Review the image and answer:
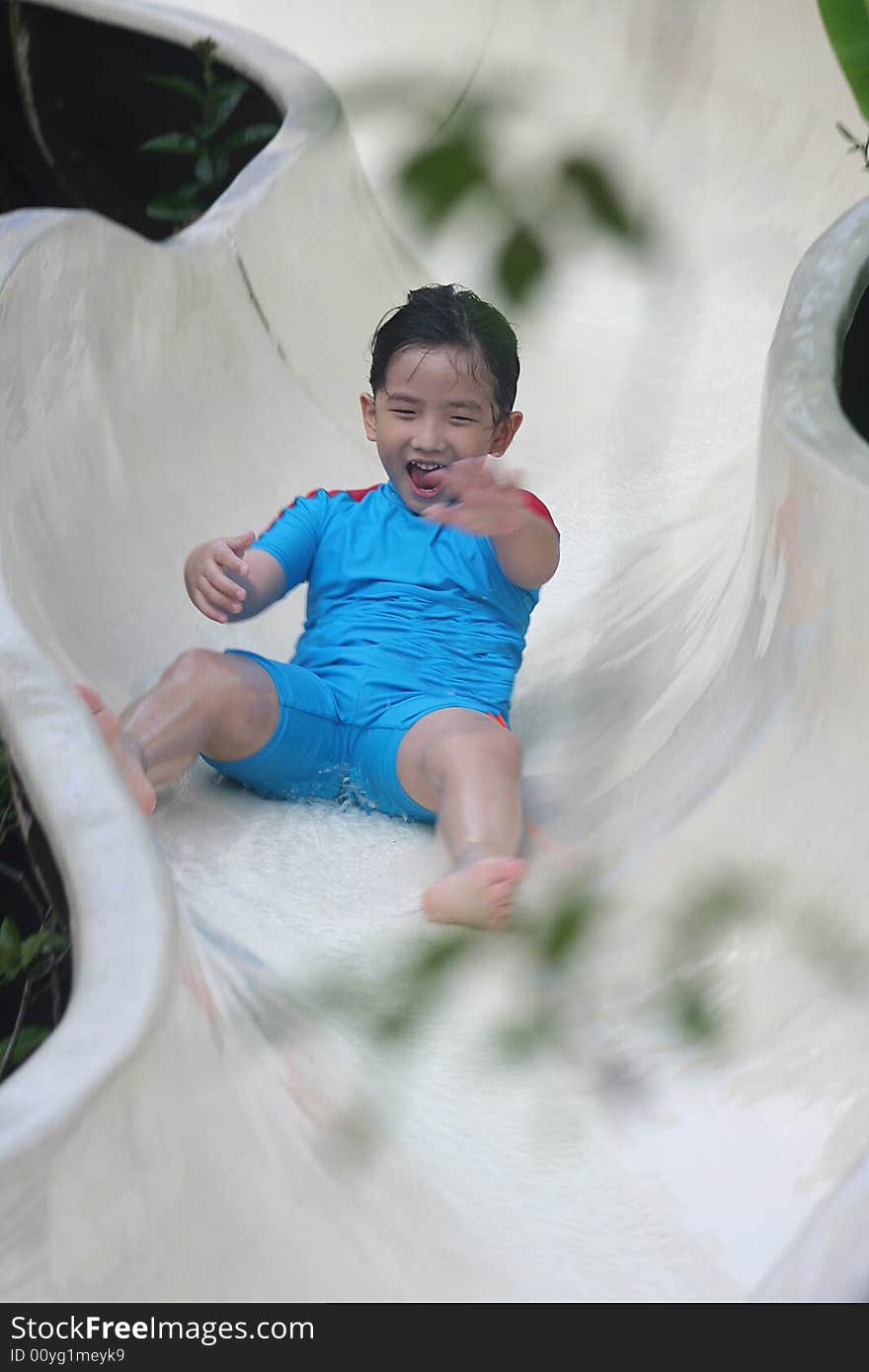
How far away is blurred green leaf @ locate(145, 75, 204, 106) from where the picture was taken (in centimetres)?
284

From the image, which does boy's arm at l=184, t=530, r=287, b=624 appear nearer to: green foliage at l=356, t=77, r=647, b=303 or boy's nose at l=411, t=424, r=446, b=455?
boy's nose at l=411, t=424, r=446, b=455

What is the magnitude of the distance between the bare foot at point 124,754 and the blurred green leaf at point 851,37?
2.50 feet

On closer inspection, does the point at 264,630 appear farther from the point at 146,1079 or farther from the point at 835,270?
the point at 146,1079

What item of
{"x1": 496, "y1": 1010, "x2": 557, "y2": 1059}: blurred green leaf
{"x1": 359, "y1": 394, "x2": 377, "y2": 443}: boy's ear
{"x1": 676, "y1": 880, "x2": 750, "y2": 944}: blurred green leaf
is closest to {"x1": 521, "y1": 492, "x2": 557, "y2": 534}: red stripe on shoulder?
{"x1": 359, "y1": 394, "x2": 377, "y2": 443}: boy's ear

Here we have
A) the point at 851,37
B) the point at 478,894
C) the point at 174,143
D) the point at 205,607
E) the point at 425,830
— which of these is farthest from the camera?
the point at 174,143

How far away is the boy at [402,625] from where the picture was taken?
4.70ft

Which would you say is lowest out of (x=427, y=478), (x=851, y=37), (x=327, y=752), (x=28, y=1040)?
(x=28, y=1040)

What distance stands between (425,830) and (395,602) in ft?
1.03

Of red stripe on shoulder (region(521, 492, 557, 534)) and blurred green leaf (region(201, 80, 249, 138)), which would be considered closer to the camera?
red stripe on shoulder (region(521, 492, 557, 534))

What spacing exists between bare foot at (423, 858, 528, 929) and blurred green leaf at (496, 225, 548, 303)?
0.75m

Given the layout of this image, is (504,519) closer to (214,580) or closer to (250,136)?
(214,580)

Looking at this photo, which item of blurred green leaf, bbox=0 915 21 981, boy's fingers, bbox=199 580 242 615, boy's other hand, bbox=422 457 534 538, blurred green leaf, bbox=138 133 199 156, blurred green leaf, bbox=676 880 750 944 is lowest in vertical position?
blurred green leaf, bbox=0 915 21 981

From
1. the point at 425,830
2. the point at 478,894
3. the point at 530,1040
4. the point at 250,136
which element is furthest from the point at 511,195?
the point at 250,136

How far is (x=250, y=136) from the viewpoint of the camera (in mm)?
2805
